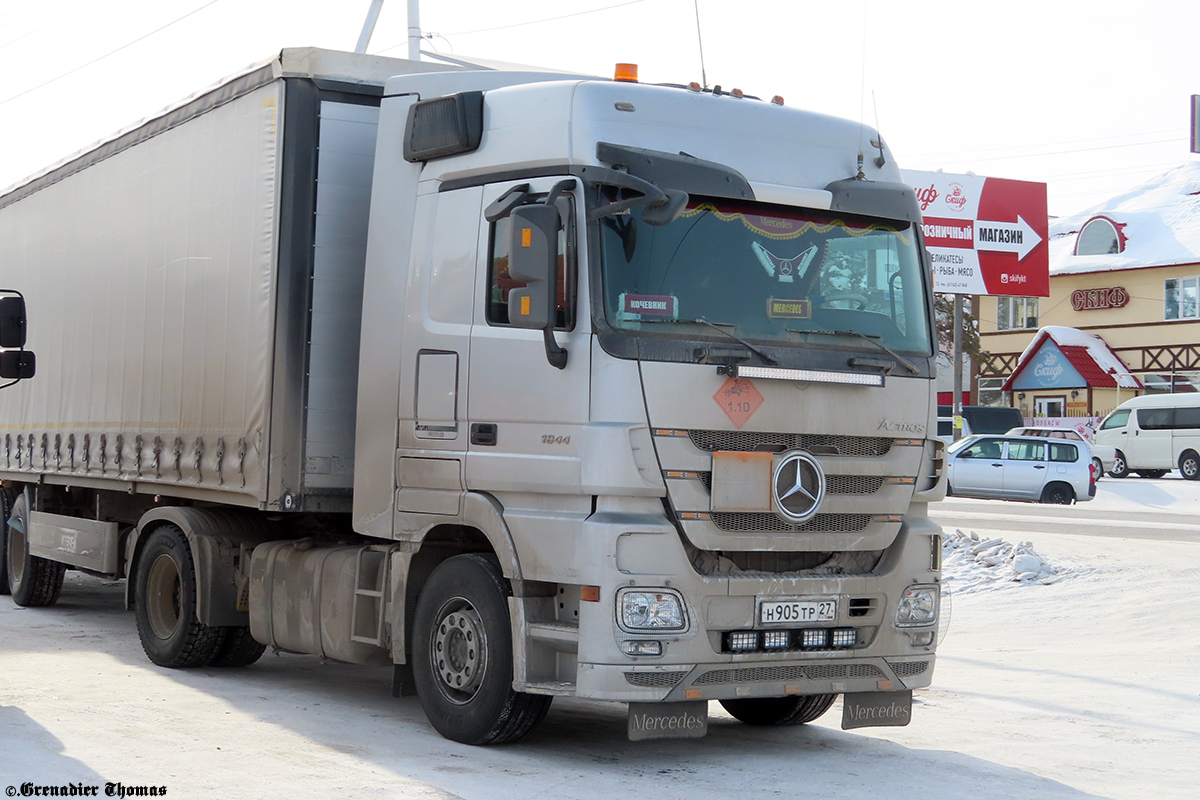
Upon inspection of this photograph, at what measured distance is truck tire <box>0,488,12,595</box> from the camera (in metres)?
14.4

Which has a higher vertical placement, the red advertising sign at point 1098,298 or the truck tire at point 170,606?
the red advertising sign at point 1098,298

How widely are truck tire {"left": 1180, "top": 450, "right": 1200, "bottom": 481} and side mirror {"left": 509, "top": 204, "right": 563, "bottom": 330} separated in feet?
135

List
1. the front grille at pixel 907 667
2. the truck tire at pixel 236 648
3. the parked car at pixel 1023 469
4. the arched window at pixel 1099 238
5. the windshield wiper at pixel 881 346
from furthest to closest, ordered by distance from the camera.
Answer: the arched window at pixel 1099 238, the parked car at pixel 1023 469, the truck tire at pixel 236 648, the front grille at pixel 907 667, the windshield wiper at pixel 881 346

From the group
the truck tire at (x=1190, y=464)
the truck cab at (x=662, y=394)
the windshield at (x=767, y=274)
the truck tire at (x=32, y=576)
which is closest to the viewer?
the truck cab at (x=662, y=394)

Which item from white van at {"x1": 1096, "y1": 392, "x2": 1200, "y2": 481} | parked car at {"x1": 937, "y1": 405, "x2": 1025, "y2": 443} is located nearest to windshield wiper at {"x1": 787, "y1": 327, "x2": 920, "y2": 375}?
white van at {"x1": 1096, "y1": 392, "x2": 1200, "y2": 481}

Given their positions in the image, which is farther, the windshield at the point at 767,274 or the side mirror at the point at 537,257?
the windshield at the point at 767,274

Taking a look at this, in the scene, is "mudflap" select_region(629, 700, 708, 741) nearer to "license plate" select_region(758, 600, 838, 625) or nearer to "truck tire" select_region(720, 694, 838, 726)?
"license plate" select_region(758, 600, 838, 625)

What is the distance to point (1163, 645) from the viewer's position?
516 inches

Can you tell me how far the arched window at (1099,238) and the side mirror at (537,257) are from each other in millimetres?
54083

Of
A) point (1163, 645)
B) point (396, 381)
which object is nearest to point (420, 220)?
point (396, 381)

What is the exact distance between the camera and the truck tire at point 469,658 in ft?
23.9

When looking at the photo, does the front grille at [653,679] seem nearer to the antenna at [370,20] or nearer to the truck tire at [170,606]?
the truck tire at [170,606]

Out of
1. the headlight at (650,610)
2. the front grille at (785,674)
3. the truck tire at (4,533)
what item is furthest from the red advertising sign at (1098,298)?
the headlight at (650,610)

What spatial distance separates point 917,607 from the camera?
7.72 metres
